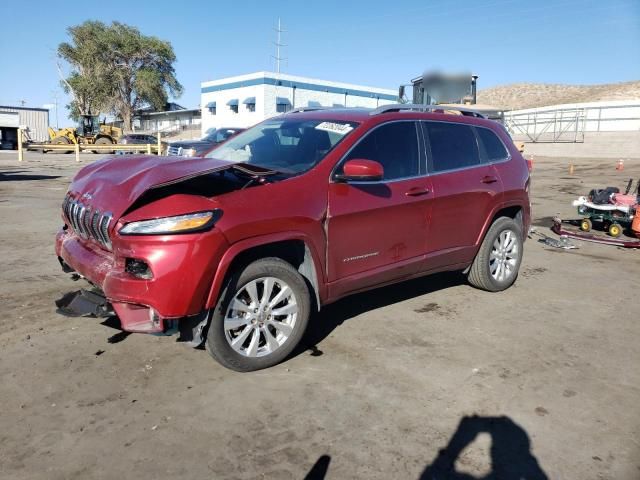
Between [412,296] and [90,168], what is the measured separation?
10.9 ft

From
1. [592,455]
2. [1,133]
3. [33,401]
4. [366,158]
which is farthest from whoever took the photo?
[1,133]

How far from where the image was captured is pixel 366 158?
13.7ft

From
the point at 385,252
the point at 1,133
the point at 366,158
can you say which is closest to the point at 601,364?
the point at 385,252

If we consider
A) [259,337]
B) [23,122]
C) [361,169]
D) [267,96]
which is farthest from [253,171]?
[23,122]

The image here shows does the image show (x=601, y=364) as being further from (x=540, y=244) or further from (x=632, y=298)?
(x=540, y=244)

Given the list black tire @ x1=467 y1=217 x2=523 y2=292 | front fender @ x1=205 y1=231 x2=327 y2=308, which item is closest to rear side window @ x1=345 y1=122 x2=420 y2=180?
front fender @ x1=205 y1=231 x2=327 y2=308

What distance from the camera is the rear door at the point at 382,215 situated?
3898 mm

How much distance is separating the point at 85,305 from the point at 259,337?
46.5 inches

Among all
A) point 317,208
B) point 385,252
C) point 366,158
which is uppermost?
point 366,158

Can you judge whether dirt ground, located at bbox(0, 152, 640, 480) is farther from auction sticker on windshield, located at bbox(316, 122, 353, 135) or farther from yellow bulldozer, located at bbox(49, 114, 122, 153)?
yellow bulldozer, located at bbox(49, 114, 122, 153)

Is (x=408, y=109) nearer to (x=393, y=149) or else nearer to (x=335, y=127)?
(x=393, y=149)

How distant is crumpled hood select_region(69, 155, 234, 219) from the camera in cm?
340

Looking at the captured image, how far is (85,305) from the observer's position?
11.3ft

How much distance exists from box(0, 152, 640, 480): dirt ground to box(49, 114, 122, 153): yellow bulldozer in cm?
3620
